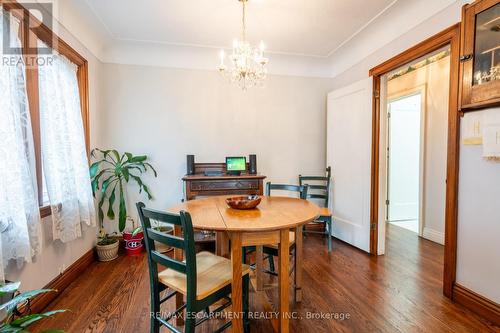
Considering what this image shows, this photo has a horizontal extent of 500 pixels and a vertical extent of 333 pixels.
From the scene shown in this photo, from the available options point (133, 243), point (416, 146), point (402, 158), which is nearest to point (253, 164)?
point (133, 243)

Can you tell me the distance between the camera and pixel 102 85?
3.12m

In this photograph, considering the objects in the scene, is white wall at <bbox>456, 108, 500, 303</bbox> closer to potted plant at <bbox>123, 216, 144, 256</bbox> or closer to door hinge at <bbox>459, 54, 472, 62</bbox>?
door hinge at <bbox>459, 54, 472, 62</bbox>

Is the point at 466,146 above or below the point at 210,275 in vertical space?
above

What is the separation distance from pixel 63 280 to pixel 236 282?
183 centimetres

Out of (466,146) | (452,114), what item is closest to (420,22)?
(452,114)

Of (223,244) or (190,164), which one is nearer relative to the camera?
(223,244)

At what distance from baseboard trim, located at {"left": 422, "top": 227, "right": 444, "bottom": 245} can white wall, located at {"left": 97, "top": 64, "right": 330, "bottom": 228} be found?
169cm

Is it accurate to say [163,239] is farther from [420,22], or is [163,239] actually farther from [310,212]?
[420,22]

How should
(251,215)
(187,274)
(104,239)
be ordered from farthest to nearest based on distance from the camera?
1. (104,239)
2. (251,215)
3. (187,274)

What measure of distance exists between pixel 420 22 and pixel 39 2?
3.25 metres

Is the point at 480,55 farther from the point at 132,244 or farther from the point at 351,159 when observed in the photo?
the point at 132,244

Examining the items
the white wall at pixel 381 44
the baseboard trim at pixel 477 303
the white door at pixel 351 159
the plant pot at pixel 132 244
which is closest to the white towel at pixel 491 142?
the white wall at pixel 381 44

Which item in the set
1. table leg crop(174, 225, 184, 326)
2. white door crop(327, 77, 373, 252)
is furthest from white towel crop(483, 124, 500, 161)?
table leg crop(174, 225, 184, 326)

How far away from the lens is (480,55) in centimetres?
175
